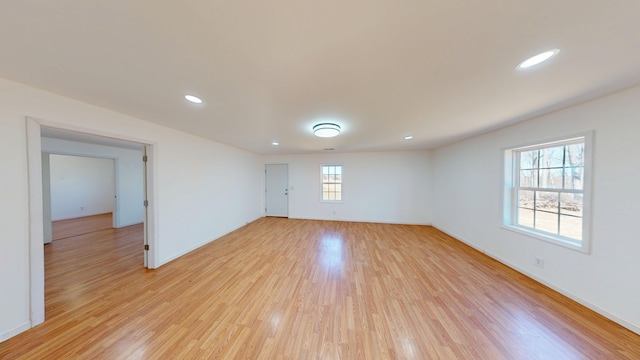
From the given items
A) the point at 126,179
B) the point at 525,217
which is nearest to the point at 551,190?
the point at 525,217

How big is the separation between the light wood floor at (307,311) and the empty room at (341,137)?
0.02 metres

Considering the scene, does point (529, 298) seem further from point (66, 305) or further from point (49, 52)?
point (66, 305)

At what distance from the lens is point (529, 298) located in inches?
87.0

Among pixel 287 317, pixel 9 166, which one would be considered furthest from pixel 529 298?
pixel 9 166

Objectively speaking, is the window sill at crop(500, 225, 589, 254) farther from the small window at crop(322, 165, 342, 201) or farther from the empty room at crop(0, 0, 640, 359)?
the small window at crop(322, 165, 342, 201)

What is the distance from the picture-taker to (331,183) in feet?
20.5

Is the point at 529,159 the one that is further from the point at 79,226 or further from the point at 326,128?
the point at 79,226

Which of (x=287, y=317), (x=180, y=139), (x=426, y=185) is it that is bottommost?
(x=287, y=317)

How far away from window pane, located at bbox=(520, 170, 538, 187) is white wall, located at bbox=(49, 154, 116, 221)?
9.21m

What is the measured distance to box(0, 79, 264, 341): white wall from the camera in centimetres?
167

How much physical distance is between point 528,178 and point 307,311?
374 cm

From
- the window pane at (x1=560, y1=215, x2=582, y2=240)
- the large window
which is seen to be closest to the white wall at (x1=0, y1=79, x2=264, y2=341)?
the large window

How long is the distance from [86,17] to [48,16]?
19cm

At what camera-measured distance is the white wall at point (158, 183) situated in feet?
5.48
